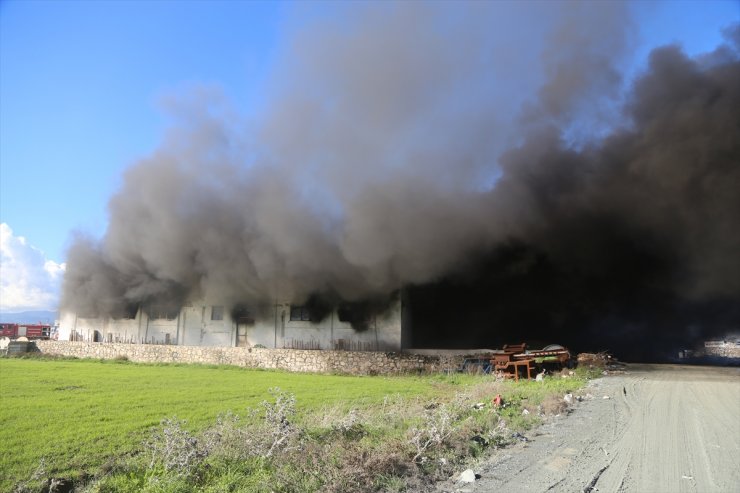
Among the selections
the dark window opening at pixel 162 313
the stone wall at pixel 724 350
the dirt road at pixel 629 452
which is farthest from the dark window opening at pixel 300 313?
the stone wall at pixel 724 350

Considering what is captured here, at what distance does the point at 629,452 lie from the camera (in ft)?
23.8

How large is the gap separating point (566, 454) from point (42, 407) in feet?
38.1

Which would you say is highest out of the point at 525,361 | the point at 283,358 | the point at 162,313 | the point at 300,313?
the point at 162,313

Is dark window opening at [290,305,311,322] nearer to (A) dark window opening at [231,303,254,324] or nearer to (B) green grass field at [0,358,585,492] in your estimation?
(A) dark window opening at [231,303,254,324]

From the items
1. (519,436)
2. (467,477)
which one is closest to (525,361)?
(519,436)

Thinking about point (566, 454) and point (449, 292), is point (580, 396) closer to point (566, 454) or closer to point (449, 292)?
point (566, 454)

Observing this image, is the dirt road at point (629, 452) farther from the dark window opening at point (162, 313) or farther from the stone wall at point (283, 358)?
the dark window opening at point (162, 313)

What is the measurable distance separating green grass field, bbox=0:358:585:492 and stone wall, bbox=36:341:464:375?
4603mm

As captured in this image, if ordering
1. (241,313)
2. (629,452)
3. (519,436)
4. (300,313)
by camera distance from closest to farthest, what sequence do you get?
(629,452)
(519,436)
(300,313)
(241,313)

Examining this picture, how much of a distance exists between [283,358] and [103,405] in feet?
48.3

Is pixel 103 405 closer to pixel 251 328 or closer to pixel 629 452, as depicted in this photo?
pixel 629 452

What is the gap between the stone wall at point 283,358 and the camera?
23.9 m

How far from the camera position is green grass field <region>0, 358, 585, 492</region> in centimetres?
629

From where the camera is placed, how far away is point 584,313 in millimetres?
30859
